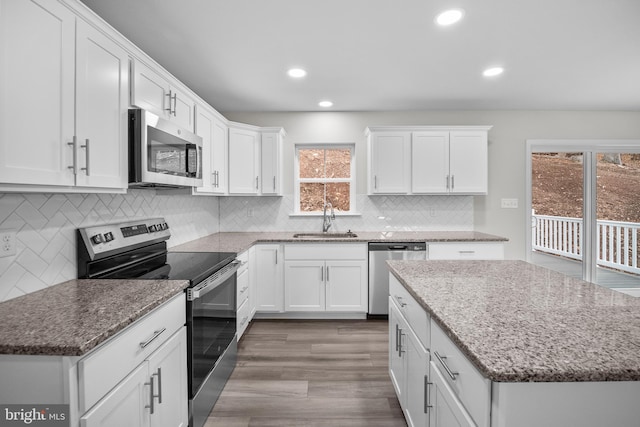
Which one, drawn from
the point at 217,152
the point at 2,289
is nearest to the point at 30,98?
the point at 2,289

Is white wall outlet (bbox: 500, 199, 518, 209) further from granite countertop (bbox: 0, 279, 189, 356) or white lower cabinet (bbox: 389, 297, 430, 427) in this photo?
granite countertop (bbox: 0, 279, 189, 356)

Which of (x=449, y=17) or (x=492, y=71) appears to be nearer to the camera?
(x=449, y=17)

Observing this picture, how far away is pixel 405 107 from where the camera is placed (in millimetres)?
3973

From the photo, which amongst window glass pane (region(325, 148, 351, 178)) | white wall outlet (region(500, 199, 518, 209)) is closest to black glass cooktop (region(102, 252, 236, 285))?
window glass pane (region(325, 148, 351, 178))

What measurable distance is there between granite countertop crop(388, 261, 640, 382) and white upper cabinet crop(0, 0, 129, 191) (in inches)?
61.3

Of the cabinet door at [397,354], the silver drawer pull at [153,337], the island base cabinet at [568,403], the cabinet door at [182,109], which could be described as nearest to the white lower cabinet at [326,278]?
the cabinet door at [397,354]

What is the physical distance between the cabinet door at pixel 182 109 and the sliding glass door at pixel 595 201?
405 centimetres

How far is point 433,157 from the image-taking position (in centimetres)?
379

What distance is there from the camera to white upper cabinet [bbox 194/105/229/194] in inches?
113

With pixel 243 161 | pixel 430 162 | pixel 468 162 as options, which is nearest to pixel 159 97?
pixel 243 161

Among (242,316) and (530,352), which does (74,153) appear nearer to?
(530,352)

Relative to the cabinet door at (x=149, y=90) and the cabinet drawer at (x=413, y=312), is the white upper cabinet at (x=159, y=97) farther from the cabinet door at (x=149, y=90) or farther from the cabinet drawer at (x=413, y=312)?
the cabinet drawer at (x=413, y=312)

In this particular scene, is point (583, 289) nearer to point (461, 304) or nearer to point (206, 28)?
point (461, 304)

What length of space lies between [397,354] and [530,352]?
123cm
